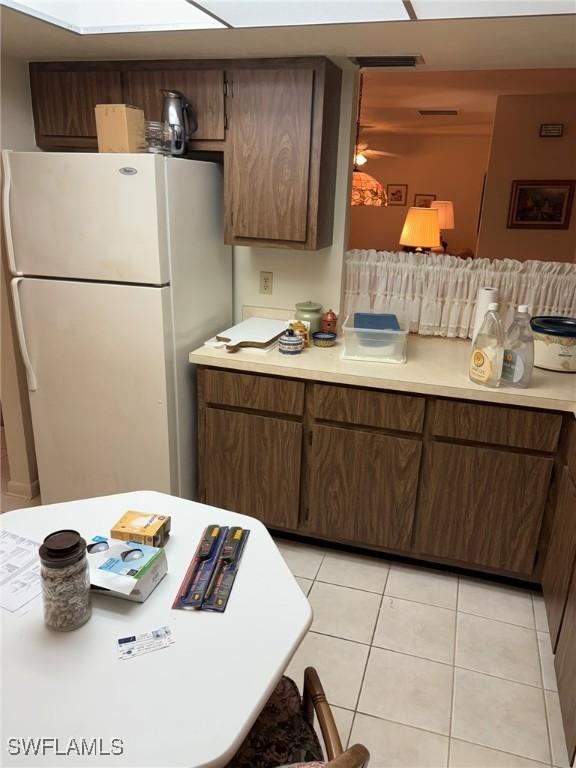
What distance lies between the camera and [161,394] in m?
2.51

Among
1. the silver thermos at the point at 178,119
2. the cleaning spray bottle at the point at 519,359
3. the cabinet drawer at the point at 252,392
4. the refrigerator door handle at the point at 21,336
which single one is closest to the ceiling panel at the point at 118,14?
the silver thermos at the point at 178,119

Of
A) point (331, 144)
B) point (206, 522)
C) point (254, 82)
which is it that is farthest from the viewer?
point (331, 144)

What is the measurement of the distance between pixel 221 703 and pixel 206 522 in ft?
1.76

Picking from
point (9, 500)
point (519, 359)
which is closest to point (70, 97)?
point (9, 500)

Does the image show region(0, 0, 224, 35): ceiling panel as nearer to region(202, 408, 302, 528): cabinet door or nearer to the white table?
region(202, 408, 302, 528): cabinet door

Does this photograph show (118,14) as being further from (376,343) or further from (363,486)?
(363,486)

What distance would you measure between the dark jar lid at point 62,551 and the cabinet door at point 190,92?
6.65 ft

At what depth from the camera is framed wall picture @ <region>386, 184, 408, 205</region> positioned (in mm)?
7824

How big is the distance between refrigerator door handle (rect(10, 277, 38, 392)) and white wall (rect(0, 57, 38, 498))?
0.16 metres

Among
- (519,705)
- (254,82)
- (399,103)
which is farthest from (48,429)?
(399,103)

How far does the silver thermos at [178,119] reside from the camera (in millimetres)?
2449

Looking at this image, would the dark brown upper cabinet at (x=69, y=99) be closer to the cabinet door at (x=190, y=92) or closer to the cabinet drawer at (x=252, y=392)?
the cabinet door at (x=190, y=92)

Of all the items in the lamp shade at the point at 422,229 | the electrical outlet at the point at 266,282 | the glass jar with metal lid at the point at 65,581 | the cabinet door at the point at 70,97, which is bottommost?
the glass jar with metal lid at the point at 65,581

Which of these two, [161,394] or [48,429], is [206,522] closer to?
[161,394]
